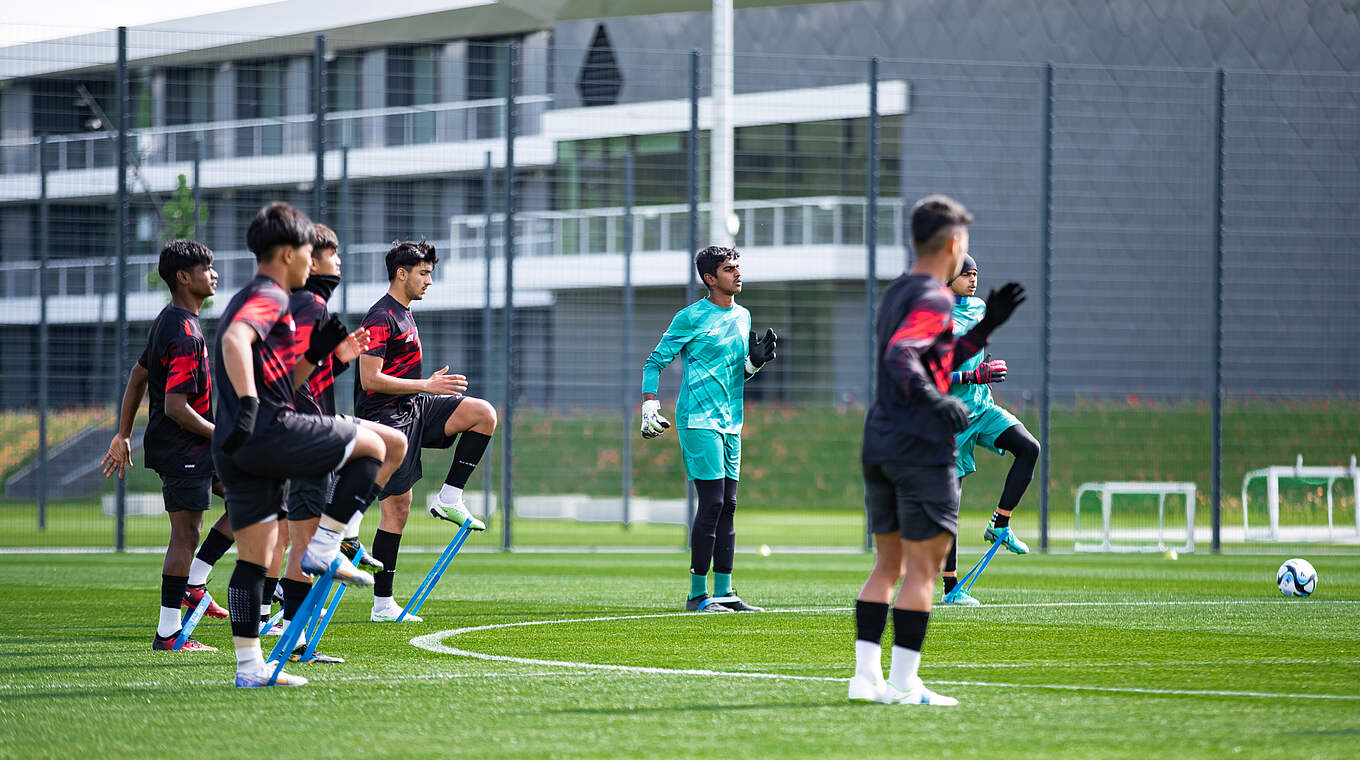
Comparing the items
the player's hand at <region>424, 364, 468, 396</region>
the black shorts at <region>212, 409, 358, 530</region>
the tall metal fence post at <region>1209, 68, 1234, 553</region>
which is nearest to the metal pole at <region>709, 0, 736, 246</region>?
the tall metal fence post at <region>1209, 68, 1234, 553</region>

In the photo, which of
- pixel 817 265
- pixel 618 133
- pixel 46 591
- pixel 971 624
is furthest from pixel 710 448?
pixel 618 133

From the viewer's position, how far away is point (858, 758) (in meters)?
4.13

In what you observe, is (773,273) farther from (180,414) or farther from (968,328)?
(180,414)

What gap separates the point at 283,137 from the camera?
25.7 meters

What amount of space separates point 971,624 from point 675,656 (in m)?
2.02

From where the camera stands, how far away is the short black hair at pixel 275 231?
559cm

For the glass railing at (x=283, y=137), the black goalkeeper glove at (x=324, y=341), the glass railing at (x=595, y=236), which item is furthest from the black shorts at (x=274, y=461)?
the glass railing at (x=595, y=236)

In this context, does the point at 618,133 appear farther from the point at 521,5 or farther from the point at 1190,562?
the point at 521,5

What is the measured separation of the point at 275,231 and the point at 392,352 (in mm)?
2209

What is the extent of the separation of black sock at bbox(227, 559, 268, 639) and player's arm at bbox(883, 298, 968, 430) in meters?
2.42

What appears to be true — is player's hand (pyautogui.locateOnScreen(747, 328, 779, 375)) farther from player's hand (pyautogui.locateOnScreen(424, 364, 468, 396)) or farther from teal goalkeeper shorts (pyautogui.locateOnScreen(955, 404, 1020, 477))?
player's hand (pyautogui.locateOnScreen(424, 364, 468, 396))

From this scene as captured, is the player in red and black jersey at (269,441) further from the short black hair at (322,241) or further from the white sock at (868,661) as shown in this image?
the white sock at (868,661)

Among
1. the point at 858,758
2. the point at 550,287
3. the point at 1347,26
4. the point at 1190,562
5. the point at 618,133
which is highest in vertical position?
the point at 1347,26

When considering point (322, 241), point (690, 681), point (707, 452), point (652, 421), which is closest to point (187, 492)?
point (322, 241)
